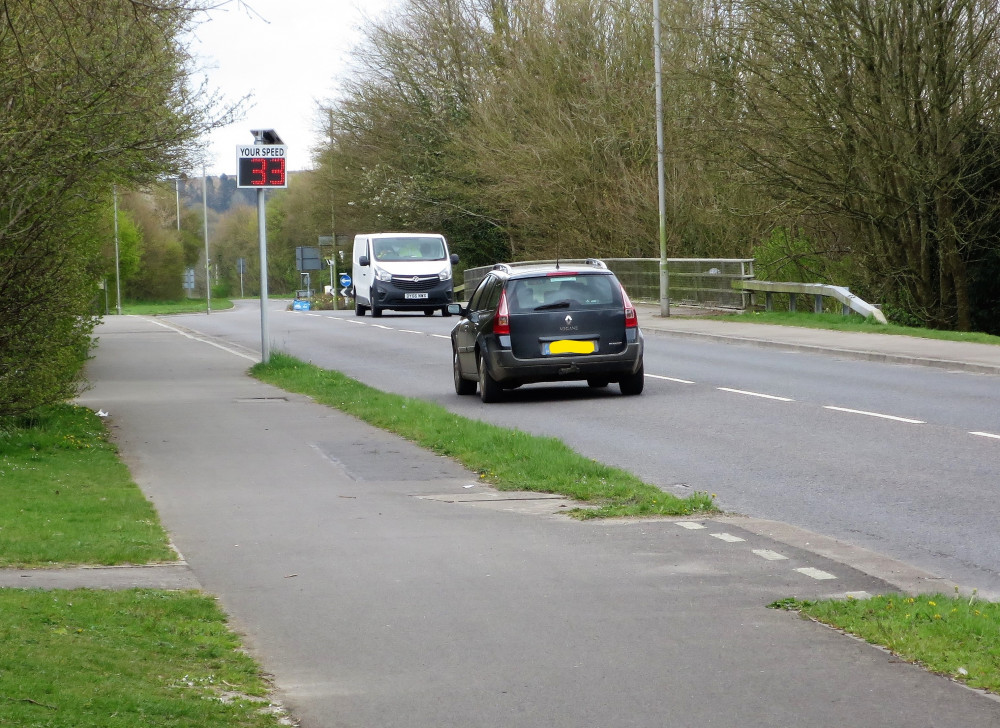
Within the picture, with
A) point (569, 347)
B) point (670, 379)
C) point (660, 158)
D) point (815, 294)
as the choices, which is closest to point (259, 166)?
point (670, 379)

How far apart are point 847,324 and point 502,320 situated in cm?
1298

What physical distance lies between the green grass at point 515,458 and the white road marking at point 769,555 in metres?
1.38

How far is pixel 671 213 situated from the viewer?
133ft

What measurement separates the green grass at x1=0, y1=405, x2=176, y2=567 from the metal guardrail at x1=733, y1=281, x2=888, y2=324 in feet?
60.3

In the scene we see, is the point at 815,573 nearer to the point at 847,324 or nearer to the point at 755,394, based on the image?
the point at 755,394

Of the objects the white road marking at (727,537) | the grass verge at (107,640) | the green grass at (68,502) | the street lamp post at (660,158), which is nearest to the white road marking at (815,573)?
the white road marking at (727,537)

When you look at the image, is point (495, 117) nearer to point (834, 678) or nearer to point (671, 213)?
point (671, 213)

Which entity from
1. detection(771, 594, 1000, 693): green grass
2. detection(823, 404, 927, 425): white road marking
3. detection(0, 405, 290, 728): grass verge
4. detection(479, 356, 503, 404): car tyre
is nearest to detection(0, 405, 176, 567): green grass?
detection(0, 405, 290, 728): grass verge

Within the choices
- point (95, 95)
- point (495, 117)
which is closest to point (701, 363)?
point (95, 95)

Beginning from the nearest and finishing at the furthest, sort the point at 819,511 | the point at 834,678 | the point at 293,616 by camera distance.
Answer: the point at 834,678
the point at 293,616
the point at 819,511

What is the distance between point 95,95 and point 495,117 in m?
38.7

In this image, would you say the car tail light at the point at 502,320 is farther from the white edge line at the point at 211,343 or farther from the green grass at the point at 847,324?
the green grass at the point at 847,324

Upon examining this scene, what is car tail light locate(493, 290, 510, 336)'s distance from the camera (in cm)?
1716

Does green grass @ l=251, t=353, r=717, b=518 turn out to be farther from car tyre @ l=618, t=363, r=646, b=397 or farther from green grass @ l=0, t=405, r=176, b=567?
green grass @ l=0, t=405, r=176, b=567
